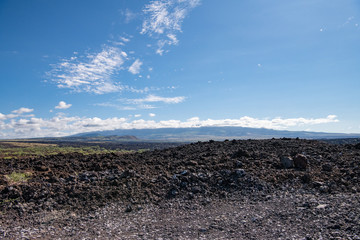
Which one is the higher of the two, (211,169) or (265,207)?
(211,169)

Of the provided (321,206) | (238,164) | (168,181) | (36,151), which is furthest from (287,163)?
(36,151)

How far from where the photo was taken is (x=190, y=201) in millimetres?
10617

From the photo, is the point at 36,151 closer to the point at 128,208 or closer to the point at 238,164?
the point at 128,208

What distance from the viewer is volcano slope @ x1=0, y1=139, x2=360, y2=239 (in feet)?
26.0

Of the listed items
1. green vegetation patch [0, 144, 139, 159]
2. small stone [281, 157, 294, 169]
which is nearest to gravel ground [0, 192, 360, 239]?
small stone [281, 157, 294, 169]

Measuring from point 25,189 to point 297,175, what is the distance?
1393cm

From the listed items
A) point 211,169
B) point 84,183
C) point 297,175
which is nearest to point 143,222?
point 84,183

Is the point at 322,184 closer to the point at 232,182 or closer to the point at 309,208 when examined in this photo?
the point at 309,208

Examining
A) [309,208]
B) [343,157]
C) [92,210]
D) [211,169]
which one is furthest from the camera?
[343,157]

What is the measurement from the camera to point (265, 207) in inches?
382

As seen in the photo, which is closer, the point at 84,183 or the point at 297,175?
the point at 84,183

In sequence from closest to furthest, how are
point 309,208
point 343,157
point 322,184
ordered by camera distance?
point 309,208 < point 322,184 < point 343,157

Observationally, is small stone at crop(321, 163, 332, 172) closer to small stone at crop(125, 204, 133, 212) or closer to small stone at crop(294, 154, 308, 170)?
small stone at crop(294, 154, 308, 170)

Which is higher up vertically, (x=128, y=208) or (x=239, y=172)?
(x=239, y=172)
